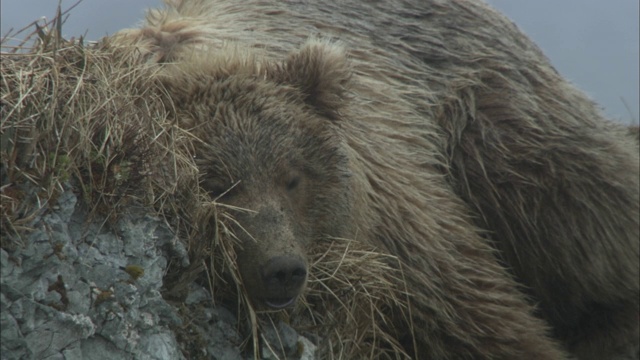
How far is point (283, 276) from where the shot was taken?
157 inches

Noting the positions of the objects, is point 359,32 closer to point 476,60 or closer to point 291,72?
point 476,60

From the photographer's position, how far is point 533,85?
6.79 meters

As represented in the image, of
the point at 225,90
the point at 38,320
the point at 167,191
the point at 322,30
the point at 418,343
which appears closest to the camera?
the point at 38,320

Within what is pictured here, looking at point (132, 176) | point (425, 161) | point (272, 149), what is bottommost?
point (425, 161)

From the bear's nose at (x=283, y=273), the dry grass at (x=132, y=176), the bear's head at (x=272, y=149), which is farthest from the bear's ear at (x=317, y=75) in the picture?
the bear's nose at (x=283, y=273)

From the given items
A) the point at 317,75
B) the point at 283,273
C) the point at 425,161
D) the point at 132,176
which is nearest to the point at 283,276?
the point at 283,273

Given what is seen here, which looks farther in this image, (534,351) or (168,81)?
(534,351)

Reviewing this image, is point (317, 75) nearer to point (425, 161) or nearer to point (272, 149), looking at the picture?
point (272, 149)

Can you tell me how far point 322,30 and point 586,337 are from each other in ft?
8.80

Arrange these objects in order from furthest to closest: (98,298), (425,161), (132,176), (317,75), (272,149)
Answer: (425,161)
(317,75)
(272,149)
(132,176)
(98,298)

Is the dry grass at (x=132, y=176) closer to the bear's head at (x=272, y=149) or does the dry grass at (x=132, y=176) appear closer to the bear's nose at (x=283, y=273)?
the bear's head at (x=272, y=149)

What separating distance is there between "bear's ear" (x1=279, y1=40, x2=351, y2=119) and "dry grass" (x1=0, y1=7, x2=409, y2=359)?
680 mm

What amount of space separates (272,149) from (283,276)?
0.75m

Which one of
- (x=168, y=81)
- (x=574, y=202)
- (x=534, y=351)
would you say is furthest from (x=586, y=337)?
(x=168, y=81)
